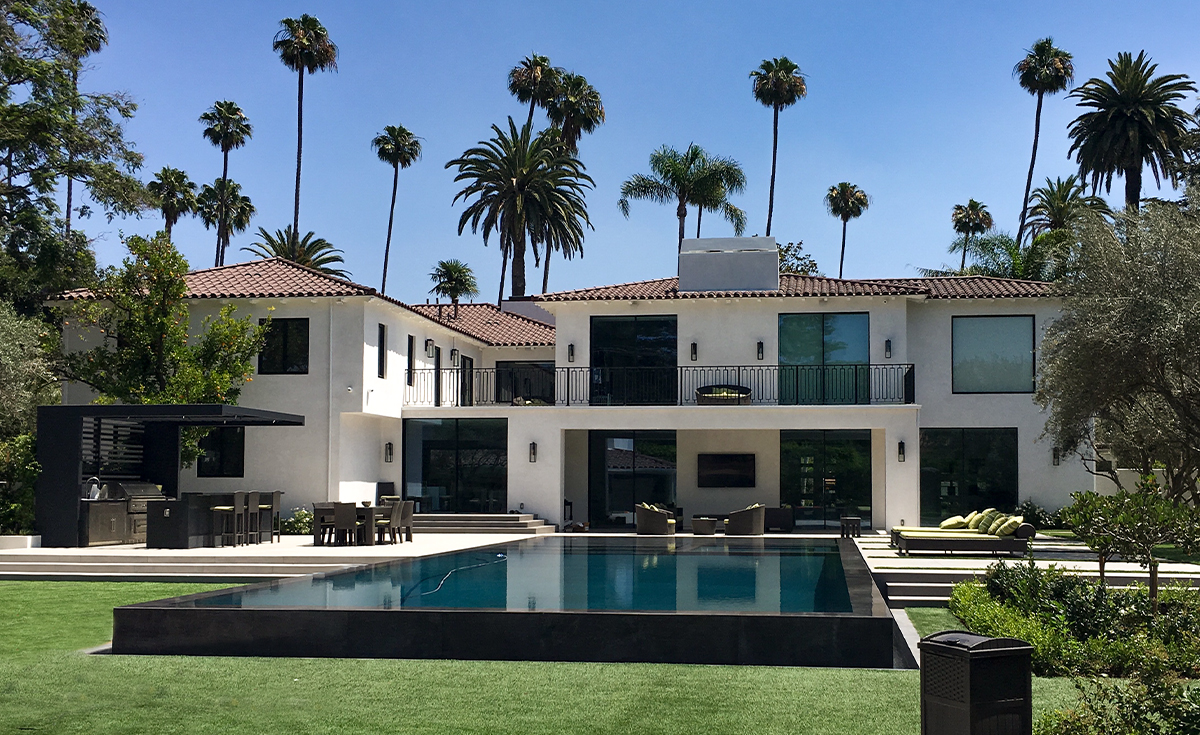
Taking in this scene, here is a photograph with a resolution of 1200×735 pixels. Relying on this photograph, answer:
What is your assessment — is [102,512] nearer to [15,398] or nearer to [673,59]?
[15,398]

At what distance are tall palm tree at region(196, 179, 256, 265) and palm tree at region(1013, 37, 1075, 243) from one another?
3616 cm

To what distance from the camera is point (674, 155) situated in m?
46.6

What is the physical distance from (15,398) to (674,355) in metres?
14.6

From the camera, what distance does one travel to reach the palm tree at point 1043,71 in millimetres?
50219

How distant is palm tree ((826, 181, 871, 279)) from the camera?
5731cm

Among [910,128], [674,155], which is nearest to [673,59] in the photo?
[910,128]

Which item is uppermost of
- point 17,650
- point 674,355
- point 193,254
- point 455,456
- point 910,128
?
point 910,128

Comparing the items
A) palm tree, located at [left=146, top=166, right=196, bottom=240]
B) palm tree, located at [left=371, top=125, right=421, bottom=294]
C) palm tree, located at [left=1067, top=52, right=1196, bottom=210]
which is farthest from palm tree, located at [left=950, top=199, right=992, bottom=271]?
palm tree, located at [left=146, top=166, right=196, bottom=240]

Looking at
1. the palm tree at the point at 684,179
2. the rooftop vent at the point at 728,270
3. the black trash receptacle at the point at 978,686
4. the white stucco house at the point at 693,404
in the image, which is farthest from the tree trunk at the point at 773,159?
the black trash receptacle at the point at 978,686

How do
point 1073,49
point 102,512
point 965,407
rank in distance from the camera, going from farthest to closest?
point 1073,49 < point 965,407 < point 102,512

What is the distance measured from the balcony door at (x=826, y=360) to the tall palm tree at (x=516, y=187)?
17477 millimetres

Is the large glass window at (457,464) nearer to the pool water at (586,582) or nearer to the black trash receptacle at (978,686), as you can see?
the pool water at (586,582)

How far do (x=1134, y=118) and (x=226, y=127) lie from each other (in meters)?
37.7

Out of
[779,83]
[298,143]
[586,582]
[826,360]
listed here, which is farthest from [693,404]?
[298,143]
